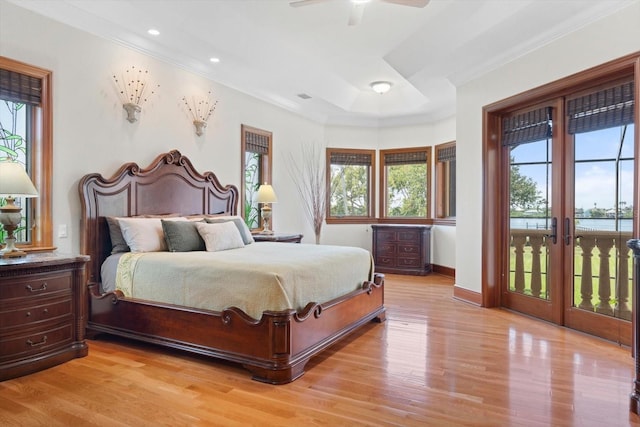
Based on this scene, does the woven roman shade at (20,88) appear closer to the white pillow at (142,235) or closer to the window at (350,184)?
the white pillow at (142,235)

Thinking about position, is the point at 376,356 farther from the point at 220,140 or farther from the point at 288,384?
the point at 220,140

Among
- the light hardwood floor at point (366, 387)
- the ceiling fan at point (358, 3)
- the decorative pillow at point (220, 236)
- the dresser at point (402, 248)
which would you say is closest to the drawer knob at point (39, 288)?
the light hardwood floor at point (366, 387)

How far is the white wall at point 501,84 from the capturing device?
3275 millimetres

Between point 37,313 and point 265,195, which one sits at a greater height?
point 265,195

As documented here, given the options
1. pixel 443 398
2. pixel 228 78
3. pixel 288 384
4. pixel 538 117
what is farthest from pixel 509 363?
pixel 228 78

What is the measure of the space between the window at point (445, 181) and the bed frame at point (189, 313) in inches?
135

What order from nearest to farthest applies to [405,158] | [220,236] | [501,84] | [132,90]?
[220,236]
[132,90]
[501,84]
[405,158]

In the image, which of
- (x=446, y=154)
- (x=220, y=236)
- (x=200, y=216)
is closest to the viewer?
(x=220, y=236)

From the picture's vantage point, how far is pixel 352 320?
365 cm

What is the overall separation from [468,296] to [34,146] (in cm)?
478

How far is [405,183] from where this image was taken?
25.4 feet

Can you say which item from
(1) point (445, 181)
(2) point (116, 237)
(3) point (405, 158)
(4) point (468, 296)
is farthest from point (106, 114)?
(1) point (445, 181)

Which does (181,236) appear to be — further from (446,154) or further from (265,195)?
(446,154)

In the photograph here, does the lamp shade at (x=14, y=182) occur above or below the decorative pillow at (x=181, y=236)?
above
